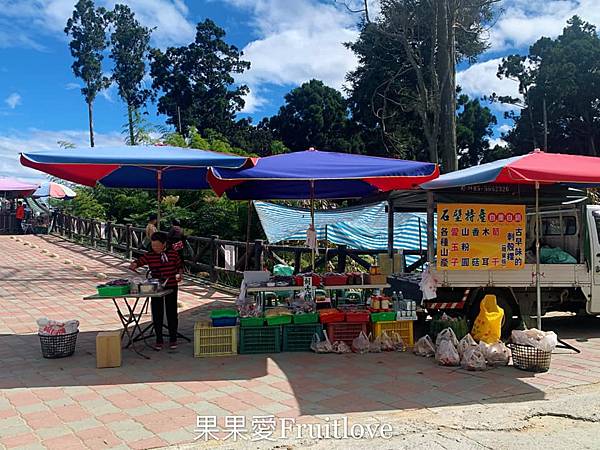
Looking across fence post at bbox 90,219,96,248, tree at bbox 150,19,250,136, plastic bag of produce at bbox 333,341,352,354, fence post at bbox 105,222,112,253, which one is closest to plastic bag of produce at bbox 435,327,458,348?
plastic bag of produce at bbox 333,341,352,354

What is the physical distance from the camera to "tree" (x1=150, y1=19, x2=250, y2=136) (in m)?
39.5

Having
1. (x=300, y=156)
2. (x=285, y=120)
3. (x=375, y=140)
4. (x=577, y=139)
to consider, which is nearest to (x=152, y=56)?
(x=285, y=120)

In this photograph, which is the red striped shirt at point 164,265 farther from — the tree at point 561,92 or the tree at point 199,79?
the tree at point 199,79

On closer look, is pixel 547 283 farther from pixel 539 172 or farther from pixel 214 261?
pixel 214 261

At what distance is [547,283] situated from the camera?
6797mm

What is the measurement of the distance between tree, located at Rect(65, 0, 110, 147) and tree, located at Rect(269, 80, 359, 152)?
530 inches

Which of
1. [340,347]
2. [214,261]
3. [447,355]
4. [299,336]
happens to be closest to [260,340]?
[299,336]

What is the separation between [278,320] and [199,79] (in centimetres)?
3712

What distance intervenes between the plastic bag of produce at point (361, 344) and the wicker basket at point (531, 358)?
5.32ft

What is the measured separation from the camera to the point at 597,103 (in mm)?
27375

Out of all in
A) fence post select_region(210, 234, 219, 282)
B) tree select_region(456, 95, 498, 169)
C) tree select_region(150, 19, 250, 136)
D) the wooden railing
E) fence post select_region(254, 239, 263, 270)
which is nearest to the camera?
the wooden railing

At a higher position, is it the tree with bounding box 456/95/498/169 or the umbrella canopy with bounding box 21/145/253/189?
the tree with bounding box 456/95/498/169

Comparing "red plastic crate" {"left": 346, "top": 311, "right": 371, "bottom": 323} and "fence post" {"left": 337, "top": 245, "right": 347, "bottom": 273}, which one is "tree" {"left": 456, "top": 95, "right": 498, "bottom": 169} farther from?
"red plastic crate" {"left": 346, "top": 311, "right": 371, "bottom": 323}

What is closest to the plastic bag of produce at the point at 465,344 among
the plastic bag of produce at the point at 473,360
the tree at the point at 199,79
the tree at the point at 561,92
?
the plastic bag of produce at the point at 473,360
